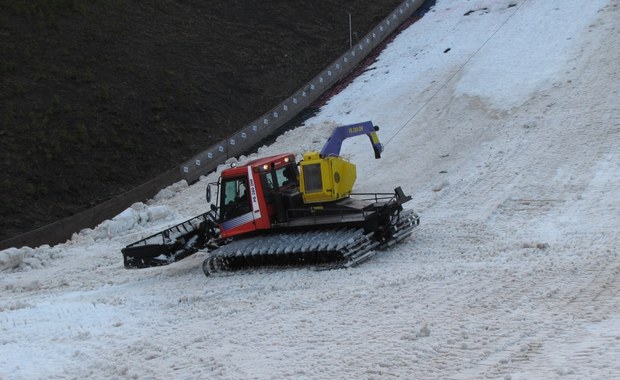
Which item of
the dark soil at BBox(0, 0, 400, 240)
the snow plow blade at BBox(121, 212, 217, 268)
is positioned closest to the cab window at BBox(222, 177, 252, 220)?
the snow plow blade at BBox(121, 212, 217, 268)

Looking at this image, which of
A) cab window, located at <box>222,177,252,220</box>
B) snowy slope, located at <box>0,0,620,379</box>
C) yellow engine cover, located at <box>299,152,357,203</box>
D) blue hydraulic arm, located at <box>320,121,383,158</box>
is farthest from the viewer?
cab window, located at <box>222,177,252,220</box>

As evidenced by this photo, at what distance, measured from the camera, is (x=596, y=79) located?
70.4ft

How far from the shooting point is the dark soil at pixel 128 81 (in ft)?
68.3

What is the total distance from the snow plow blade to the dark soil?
6.34m

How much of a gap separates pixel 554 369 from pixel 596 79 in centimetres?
1731

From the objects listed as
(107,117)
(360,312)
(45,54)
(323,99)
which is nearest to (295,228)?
(360,312)

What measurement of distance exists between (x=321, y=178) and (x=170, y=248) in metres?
3.14

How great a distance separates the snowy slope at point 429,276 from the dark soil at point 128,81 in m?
2.35

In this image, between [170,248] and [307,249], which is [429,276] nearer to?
[307,249]

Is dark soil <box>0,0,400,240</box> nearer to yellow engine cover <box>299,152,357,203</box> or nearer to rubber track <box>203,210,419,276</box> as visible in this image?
rubber track <box>203,210,419,276</box>

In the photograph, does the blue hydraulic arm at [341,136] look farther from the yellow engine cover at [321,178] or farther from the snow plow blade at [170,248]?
the snow plow blade at [170,248]

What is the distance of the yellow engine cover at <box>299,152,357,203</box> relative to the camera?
502 inches

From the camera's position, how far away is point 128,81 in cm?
2547

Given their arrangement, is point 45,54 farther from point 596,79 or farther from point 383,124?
point 596,79
